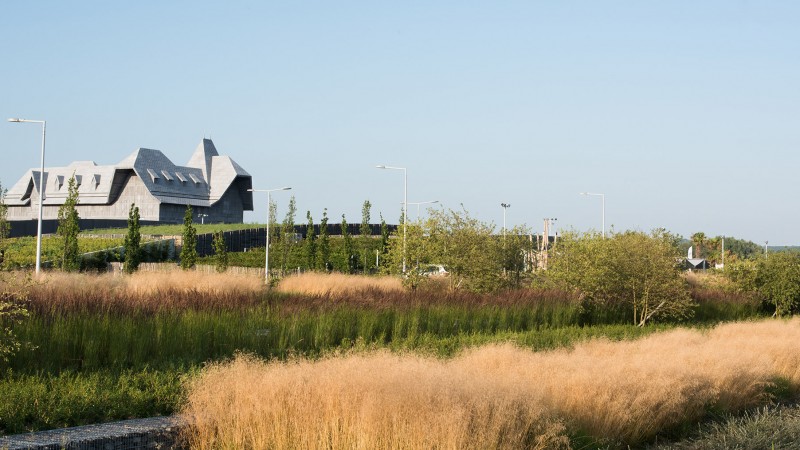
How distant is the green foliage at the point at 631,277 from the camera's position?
30438mm

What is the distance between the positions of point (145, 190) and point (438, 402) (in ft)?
323

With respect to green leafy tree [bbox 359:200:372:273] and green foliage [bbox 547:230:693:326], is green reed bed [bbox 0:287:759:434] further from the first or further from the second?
green leafy tree [bbox 359:200:372:273]

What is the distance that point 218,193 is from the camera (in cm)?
11006

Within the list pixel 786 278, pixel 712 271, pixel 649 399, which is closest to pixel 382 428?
pixel 649 399

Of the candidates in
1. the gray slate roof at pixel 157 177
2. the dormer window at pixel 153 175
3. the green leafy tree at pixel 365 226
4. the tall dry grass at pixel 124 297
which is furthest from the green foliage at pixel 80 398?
the dormer window at pixel 153 175

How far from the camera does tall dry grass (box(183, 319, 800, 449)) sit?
905 centimetres

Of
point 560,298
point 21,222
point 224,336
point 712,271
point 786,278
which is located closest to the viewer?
point 224,336

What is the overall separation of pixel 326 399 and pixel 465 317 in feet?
48.3

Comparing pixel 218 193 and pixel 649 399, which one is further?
pixel 218 193

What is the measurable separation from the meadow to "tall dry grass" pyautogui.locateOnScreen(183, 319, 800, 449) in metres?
0.22

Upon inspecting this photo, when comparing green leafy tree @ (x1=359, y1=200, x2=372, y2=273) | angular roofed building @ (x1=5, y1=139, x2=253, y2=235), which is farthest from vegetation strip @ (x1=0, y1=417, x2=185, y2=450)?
angular roofed building @ (x1=5, y1=139, x2=253, y2=235)

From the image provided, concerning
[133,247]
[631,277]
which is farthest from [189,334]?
[133,247]

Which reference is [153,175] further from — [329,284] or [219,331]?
[219,331]

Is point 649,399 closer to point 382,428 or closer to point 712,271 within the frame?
point 382,428
